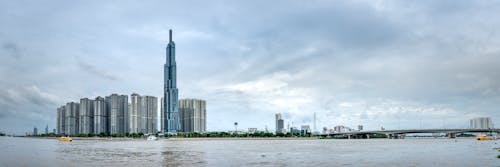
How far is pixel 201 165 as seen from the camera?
46.7m

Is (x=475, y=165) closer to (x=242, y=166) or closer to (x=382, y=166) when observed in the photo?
(x=382, y=166)

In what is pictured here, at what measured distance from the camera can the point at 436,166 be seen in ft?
145

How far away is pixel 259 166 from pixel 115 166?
47.2 ft

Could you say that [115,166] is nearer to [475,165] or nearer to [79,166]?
[79,166]

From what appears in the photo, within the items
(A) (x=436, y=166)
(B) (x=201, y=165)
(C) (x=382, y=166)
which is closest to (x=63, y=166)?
(B) (x=201, y=165)

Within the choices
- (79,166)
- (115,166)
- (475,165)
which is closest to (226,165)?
(115,166)

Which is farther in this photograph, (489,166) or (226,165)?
(226,165)

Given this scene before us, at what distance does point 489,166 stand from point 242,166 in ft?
76.8

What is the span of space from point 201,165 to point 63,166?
14.0 meters

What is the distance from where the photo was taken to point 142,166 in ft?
147

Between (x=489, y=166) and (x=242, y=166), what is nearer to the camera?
(x=489, y=166)

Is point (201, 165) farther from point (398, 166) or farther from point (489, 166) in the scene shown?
point (489, 166)

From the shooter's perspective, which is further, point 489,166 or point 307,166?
point 307,166

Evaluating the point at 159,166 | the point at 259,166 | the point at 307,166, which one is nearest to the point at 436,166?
the point at 307,166
